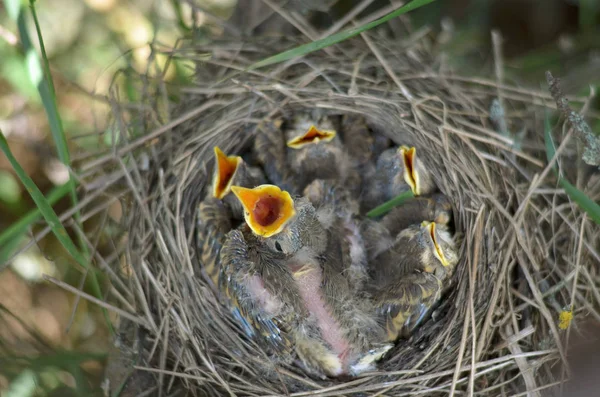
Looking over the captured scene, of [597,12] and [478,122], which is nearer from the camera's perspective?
[478,122]

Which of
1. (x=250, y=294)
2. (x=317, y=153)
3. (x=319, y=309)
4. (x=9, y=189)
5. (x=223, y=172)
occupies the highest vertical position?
(x=9, y=189)

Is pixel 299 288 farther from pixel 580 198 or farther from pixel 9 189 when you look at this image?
pixel 9 189

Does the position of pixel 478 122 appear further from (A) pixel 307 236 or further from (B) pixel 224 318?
(B) pixel 224 318

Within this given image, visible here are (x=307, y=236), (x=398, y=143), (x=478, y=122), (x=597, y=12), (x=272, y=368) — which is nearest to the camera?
(x=307, y=236)

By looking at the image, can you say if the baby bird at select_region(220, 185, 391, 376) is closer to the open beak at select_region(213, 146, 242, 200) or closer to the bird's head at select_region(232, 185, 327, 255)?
the bird's head at select_region(232, 185, 327, 255)

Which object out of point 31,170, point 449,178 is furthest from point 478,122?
point 31,170

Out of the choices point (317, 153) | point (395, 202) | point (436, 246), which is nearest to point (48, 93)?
point (317, 153)
